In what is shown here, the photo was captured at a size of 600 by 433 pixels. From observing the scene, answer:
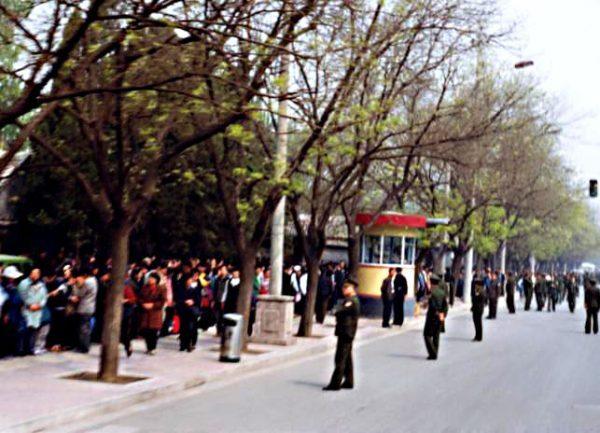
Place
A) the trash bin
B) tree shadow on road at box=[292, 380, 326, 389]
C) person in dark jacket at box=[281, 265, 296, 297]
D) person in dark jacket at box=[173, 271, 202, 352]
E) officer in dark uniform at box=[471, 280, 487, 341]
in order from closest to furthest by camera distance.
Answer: tree shadow on road at box=[292, 380, 326, 389]
the trash bin
person in dark jacket at box=[173, 271, 202, 352]
officer in dark uniform at box=[471, 280, 487, 341]
person in dark jacket at box=[281, 265, 296, 297]

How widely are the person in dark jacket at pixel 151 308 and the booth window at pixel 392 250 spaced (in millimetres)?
16065

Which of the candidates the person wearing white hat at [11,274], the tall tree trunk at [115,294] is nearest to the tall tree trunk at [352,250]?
the person wearing white hat at [11,274]

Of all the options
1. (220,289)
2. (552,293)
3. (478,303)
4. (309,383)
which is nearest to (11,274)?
(309,383)

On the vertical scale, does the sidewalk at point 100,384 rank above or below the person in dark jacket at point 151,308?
below

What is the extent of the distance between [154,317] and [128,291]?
98 centimetres

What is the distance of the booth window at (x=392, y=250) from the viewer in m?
34.0

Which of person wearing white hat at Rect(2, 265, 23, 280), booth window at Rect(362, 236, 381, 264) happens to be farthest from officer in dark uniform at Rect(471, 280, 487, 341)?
person wearing white hat at Rect(2, 265, 23, 280)

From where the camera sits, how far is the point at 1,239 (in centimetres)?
3828

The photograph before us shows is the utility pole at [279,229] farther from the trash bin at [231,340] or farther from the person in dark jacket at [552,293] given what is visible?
the person in dark jacket at [552,293]

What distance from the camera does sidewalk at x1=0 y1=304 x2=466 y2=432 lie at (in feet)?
37.5

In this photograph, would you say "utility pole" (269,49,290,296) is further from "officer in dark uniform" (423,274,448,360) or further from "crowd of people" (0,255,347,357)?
"officer in dark uniform" (423,274,448,360)

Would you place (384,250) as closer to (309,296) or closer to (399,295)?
(399,295)

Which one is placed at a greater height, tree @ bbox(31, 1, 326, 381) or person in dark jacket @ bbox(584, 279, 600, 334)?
tree @ bbox(31, 1, 326, 381)

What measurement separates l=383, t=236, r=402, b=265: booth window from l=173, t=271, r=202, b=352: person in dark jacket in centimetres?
1452
